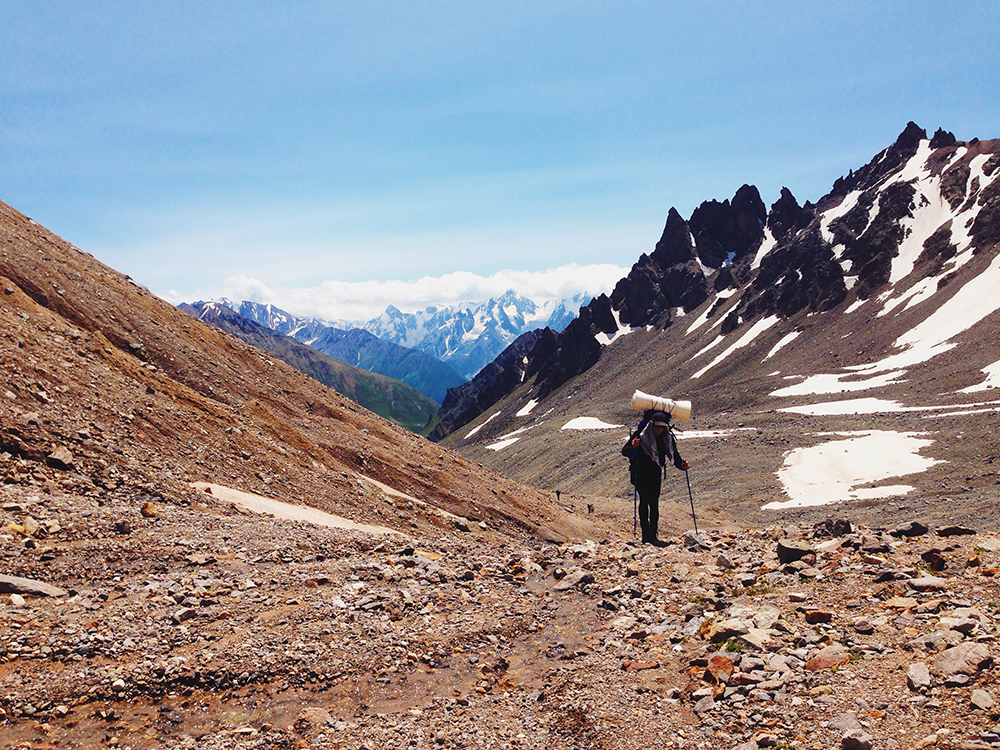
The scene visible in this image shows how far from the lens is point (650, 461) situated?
18.4m

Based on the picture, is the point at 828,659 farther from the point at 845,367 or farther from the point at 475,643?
the point at 845,367

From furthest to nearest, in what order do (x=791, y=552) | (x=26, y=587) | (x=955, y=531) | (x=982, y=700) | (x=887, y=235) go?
(x=887, y=235) < (x=955, y=531) < (x=791, y=552) < (x=26, y=587) < (x=982, y=700)

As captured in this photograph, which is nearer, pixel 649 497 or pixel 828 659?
pixel 828 659

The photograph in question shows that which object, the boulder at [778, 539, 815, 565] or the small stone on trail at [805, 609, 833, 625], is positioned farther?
the boulder at [778, 539, 815, 565]

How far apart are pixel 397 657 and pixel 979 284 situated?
15264 cm

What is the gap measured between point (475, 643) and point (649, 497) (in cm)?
949

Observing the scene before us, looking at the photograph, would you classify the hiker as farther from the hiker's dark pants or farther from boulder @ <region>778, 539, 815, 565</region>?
boulder @ <region>778, 539, 815, 565</region>

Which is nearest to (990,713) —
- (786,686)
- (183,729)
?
(786,686)

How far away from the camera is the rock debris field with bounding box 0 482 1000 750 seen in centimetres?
732

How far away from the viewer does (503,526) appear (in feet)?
83.6

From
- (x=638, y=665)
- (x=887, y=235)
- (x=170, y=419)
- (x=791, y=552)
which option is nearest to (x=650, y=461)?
(x=791, y=552)

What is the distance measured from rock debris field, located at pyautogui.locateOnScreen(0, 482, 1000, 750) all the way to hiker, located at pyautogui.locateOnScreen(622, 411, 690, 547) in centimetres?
473

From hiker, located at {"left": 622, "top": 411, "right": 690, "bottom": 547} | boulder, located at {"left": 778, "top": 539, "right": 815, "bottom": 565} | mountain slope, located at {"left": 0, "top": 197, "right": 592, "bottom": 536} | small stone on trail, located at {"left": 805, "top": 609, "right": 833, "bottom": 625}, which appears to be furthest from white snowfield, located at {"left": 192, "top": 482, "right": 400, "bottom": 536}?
small stone on trail, located at {"left": 805, "top": 609, "right": 833, "bottom": 625}

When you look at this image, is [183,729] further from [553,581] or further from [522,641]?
[553,581]
